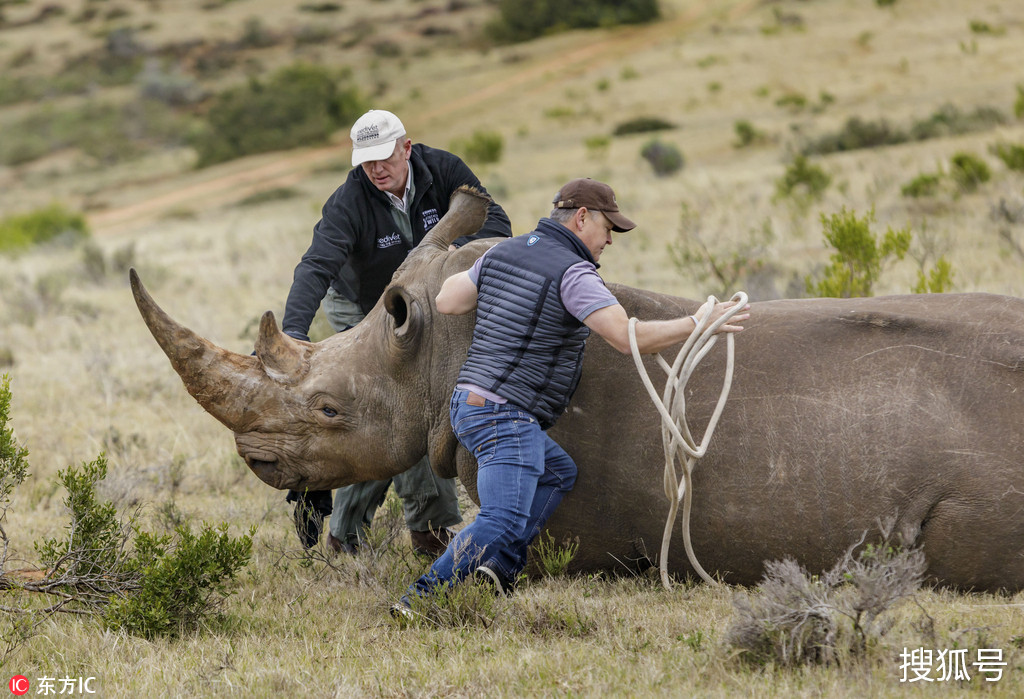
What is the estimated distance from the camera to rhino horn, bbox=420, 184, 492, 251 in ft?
17.4

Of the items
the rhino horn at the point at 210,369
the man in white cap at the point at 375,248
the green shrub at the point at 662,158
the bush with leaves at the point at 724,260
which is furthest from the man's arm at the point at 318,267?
the green shrub at the point at 662,158

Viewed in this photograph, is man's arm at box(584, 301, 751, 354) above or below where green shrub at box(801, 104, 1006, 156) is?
above

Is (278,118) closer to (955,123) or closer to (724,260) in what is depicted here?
(955,123)

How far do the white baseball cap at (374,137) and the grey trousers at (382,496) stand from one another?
905mm

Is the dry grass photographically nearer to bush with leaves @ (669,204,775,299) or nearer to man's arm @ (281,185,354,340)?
bush with leaves @ (669,204,775,299)

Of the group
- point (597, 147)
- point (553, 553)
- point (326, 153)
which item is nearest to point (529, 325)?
point (553, 553)

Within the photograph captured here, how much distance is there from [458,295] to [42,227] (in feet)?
74.0

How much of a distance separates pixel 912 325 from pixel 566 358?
149cm

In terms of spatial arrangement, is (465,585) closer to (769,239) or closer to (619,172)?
(769,239)

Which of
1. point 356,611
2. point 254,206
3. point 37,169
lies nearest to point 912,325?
point 356,611

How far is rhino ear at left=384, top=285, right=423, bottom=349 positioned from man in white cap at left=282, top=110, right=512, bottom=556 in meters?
0.70

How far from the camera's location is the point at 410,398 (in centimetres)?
497

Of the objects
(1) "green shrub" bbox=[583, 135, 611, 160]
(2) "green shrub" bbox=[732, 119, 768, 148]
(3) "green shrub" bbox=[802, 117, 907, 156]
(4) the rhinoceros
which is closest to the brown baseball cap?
(4) the rhinoceros

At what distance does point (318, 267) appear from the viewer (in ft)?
18.0
